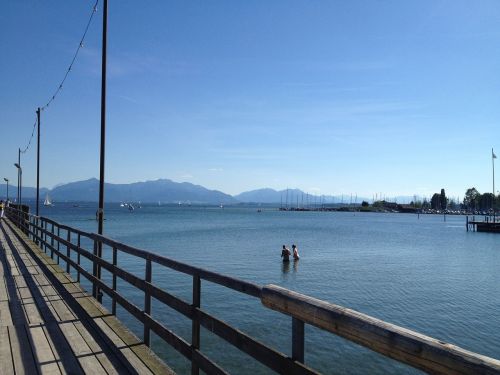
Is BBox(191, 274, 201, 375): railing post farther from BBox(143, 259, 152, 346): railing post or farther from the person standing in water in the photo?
the person standing in water

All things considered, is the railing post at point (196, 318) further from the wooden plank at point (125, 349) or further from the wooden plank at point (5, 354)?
the wooden plank at point (5, 354)

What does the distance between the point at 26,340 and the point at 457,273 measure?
90.5 feet

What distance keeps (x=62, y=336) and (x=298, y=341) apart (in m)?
4.23

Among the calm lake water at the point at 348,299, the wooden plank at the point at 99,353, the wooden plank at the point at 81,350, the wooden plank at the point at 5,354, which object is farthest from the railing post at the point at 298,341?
the calm lake water at the point at 348,299

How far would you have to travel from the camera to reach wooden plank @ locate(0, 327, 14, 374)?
16.0 ft

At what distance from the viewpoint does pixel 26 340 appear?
5.88 m

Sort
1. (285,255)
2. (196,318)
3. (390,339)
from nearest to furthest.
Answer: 1. (390,339)
2. (196,318)
3. (285,255)

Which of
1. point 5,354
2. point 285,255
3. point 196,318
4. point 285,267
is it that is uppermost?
point 196,318

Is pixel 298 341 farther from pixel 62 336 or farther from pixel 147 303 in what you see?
pixel 62 336

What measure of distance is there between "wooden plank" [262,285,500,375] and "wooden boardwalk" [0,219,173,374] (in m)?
2.46

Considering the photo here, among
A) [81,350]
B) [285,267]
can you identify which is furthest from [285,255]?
[81,350]

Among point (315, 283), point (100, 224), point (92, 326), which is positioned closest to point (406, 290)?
point (315, 283)

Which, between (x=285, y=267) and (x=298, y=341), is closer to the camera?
(x=298, y=341)

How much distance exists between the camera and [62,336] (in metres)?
6.02
